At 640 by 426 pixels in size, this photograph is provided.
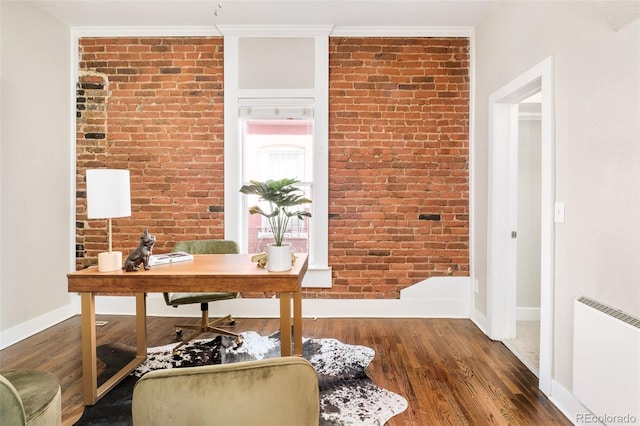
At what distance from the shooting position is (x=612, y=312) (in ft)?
5.71

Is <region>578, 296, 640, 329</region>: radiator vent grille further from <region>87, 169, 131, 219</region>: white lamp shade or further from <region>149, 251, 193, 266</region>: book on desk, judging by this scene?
<region>87, 169, 131, 219</region>: white lamp shade

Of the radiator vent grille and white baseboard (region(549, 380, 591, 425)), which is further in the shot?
white baseboard (region(549, 380, 591, 425))

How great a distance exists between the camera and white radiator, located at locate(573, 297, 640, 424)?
1.56 metres

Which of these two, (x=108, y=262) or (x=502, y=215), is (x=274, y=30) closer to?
(x=108, y=262)

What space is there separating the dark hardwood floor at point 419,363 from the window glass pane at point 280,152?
1230 millimetres

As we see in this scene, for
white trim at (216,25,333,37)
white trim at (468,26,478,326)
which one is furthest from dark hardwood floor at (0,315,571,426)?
white trim at (216,25,333,37)

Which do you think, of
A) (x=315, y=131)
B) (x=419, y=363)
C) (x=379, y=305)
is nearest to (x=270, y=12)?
(x=315, y=131)

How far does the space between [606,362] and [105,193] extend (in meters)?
2.91

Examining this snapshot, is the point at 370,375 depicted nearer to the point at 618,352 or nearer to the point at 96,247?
the point at 618,352

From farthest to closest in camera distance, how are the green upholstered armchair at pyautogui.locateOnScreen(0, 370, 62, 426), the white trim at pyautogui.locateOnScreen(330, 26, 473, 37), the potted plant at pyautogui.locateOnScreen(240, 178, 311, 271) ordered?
1. the white trim at pyautogui.locateOnScreen(330, 26, 473, 37)
2. the potted plant at pyautogui.locateOnScreen(240, 178, 311, 271)
3. the green upholstered armchair at pyautogui.locateOnScreen(0, 370, 62, 426)

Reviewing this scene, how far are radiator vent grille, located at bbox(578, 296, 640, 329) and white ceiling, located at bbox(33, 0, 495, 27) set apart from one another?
2.74 metres

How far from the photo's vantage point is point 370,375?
2.54 m

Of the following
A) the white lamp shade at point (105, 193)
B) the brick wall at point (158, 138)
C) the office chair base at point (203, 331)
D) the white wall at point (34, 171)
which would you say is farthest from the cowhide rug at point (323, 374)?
the white wall at point (34, 171)

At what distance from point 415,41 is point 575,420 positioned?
11.7 feet
